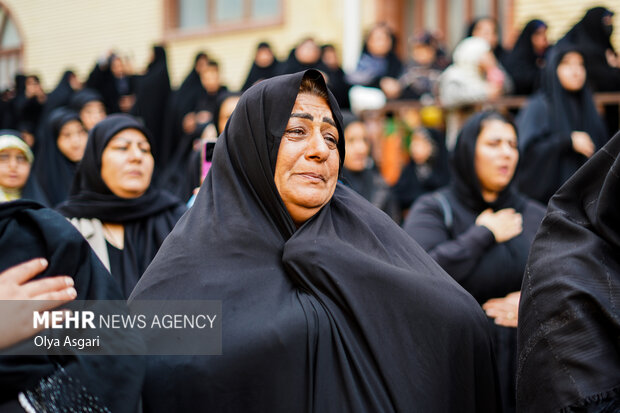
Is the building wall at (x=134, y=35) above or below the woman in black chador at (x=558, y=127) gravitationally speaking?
above

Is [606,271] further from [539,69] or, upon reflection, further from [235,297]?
[539,69]

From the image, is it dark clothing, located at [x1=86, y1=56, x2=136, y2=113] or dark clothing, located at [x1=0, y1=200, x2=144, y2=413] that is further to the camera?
dark clothing, located at [x1=86, y1=56, x2=136, y2=113]

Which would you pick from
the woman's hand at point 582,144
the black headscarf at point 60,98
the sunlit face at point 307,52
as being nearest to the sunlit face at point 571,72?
the woman's hand at point 582,144

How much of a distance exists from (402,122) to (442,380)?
19.3 ft

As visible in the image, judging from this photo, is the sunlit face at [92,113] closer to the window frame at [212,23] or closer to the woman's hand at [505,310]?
the woman's hand at [505,310]

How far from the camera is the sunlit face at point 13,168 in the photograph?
4.84 metres

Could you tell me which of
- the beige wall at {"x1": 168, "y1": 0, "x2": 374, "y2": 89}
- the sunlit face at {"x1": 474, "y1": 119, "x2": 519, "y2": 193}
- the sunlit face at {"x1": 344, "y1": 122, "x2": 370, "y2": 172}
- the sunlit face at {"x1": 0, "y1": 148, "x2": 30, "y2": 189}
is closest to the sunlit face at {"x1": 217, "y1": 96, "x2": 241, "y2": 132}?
the sunlit face at {"x1": 344, "y1": 122, "x2": 370, "y2": 172}

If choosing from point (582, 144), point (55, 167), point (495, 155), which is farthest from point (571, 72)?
point (55, 167)

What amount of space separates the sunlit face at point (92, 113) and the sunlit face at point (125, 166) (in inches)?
125

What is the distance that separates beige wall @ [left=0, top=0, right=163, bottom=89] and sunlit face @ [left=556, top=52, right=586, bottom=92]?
8.44 meters

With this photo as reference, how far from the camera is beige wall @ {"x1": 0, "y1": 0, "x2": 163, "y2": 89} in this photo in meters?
13.3

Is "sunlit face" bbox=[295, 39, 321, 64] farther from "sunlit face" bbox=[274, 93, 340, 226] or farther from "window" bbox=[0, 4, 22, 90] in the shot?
"window" bbox=[0, 4, 22, 90]

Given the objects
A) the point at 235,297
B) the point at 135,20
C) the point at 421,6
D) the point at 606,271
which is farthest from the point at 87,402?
the point at 135,20

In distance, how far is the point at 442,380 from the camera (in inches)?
94.3
